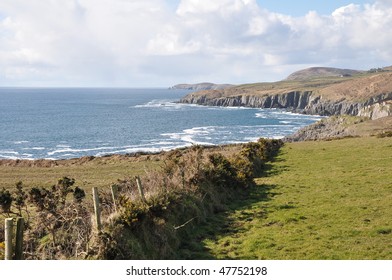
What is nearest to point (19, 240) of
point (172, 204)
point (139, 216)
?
point (139, 216)

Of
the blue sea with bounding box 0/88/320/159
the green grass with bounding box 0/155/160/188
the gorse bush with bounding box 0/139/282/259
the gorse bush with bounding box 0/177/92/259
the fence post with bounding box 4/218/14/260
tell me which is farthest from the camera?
the blue sea with bounding box 0/88/320/159

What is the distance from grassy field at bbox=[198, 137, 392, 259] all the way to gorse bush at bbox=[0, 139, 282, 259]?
130 centimetres

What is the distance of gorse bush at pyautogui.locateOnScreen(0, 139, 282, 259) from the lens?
1139 centimetres

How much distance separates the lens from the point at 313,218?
1803 cm

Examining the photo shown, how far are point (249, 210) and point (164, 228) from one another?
7.54 metres

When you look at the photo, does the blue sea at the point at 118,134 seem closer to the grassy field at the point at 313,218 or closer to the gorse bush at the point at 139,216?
the grassy field at the point at 313,218

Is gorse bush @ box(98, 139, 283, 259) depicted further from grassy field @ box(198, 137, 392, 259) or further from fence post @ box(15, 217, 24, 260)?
fence post @ box(15, 217, 24, 260)

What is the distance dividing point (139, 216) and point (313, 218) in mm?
9058

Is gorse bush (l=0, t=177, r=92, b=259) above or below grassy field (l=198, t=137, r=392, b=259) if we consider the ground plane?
above

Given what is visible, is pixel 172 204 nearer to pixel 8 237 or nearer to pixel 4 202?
pixel 8 237

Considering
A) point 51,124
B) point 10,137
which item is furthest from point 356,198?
point 51,124

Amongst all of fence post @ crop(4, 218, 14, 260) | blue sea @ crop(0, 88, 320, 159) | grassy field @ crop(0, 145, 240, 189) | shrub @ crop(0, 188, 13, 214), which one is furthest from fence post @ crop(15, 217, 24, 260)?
blue sea @ crop(0, 88, 320, 159)

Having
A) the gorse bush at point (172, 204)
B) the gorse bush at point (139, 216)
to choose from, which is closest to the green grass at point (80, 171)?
the gorse bush at point (172, 204)

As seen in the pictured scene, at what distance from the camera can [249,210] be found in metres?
20.6
